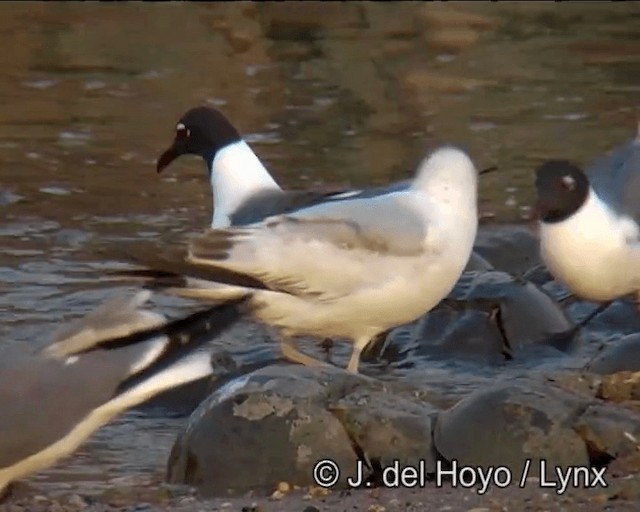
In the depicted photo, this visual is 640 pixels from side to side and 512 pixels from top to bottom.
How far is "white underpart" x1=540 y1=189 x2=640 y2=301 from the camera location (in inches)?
295

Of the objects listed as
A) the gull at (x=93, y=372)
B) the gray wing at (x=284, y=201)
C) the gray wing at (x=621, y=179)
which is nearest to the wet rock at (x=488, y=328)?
the gray wing at (x=621, y=179)

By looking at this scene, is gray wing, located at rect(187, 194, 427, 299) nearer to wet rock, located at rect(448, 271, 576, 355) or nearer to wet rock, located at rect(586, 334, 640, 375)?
wet rock, located at rect(586, 334, 640, 375)

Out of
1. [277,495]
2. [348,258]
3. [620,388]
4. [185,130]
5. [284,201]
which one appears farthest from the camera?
[185,130]

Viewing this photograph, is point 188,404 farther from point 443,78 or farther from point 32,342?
point 443,78

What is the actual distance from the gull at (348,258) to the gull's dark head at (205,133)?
59.3 inches

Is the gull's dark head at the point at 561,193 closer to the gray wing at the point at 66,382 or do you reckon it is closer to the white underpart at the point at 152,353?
the gray wing at the point at 66,382

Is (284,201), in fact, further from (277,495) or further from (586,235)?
(277,495)

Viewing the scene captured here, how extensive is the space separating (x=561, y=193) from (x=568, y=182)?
7cm

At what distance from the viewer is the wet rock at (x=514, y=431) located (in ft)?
Answer: 18.0

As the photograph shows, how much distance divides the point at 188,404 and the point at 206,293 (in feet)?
2.30

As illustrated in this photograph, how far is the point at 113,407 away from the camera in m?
5.13

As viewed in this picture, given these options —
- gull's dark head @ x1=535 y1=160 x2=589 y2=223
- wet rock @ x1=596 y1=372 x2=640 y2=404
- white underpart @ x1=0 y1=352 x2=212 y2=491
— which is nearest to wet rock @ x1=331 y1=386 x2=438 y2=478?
white underpart @ x1=0 y1=352 x2=212 y2=491

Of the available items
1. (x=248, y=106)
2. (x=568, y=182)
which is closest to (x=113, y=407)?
(x=568, y=182)

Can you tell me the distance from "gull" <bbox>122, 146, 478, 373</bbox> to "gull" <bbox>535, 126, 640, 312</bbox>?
0.92 metres
